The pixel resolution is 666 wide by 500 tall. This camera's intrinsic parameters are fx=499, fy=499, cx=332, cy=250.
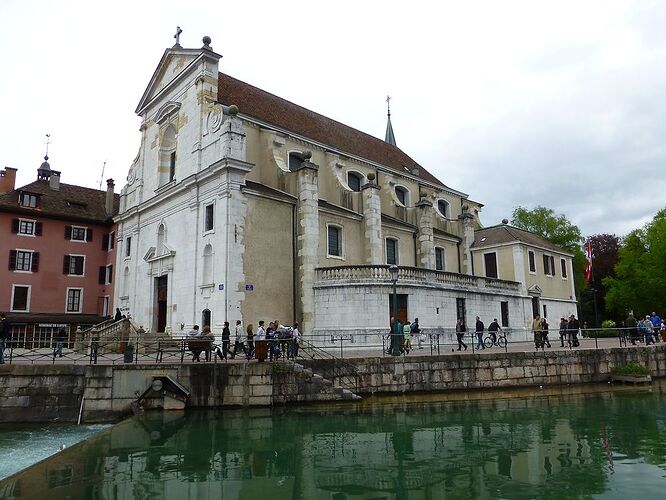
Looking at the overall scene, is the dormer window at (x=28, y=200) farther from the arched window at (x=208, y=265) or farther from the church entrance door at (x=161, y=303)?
the arched window at (x=208, y=265)

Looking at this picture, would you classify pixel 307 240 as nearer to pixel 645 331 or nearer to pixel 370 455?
pixel 370 455

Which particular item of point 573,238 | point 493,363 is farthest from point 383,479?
point 573,238

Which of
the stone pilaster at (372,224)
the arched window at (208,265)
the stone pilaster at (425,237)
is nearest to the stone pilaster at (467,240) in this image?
the stone pilaster at (425,237)

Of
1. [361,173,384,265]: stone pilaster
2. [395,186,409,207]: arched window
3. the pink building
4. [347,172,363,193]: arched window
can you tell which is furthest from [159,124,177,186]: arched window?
[395,186,409,207]: arched window

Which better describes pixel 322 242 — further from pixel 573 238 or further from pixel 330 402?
pixel 573 238

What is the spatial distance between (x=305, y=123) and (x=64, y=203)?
1809 cm

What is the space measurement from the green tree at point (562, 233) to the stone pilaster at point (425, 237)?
75.7ft

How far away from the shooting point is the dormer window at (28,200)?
32969 millimetres

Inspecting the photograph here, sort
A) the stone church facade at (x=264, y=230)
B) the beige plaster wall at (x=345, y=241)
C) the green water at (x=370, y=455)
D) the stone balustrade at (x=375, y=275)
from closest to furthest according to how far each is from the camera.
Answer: the green water at (x=370, y=455)
the stone church facade at (x=264, y=230)
the stone balustrade at (x=375, y=275)
the beige plaster wall at (x=345, y=241)

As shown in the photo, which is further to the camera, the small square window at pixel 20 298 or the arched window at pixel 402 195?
the arched window at pixel 402 195

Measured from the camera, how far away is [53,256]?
3341 centimetres

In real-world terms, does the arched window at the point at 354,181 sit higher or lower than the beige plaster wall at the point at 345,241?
higher

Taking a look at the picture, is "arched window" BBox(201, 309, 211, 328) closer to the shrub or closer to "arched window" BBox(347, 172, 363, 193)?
"arched window" BBox(347, 172, 363, 193)

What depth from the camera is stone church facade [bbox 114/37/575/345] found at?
2323cm
